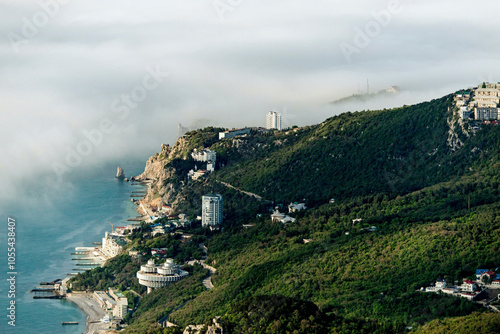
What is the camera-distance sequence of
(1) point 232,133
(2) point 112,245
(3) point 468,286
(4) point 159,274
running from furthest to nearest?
(1) point 232,133
(2) point 112,245
(4) point 159,274
(3) point 468,286

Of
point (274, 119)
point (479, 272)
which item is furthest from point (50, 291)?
point (274, 119)

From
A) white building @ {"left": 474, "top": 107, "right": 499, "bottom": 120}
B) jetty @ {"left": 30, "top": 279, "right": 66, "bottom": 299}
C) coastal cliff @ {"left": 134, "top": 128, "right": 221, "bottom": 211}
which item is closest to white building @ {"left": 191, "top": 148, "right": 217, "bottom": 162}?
coastal cliff @ {"left": 134, "top": 128, "right": 221, "bottom": 211}

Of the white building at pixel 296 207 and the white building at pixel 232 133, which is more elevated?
the white building at pixel 232 133

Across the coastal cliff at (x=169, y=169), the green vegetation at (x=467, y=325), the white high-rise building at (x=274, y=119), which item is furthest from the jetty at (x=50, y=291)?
the white high-rise building at (x=274, y=119)

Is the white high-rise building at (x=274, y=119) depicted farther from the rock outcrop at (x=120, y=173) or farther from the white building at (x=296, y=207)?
the white building at (x=296, y=207)

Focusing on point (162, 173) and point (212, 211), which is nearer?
point (212, 211)

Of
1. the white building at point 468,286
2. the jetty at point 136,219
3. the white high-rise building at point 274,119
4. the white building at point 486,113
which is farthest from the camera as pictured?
the white high-rise building at point 274,119

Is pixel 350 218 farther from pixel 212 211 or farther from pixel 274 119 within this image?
pixel 274 119
